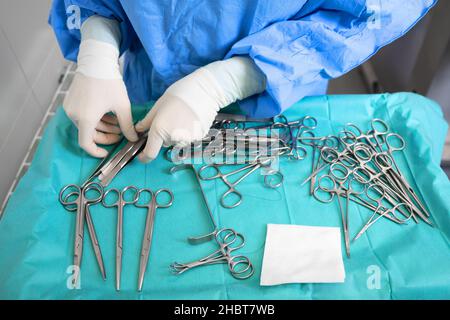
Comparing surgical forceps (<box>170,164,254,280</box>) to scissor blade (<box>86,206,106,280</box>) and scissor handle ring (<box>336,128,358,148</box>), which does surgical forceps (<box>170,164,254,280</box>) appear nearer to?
scissor blade (<box>86,206,106,280</box>)

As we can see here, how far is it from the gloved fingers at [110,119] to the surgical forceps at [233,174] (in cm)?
30

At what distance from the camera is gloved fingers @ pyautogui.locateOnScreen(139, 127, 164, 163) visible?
105 cm

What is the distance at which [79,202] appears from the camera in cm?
104

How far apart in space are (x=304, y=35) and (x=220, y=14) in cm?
22

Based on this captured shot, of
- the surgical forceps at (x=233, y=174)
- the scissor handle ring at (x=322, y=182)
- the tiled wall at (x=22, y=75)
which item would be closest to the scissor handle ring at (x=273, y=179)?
the surgical forceps at (x=233, y=174)

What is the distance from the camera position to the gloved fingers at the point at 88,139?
1086mm

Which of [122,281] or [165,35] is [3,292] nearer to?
[122,281]

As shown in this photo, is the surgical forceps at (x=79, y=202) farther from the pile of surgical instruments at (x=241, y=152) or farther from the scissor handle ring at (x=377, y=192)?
the scissor handle ring at (x=377, y=192)

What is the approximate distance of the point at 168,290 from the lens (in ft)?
3.01

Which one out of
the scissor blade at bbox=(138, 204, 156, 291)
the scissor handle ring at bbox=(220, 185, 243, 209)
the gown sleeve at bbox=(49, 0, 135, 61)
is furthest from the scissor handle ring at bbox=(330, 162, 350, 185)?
the gown sleeve at bbox=(49, 0, 135, 61)

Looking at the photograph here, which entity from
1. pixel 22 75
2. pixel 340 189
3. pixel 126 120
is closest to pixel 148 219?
pixel 126 120

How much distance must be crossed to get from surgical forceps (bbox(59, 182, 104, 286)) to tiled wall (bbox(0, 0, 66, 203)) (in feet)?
2.12

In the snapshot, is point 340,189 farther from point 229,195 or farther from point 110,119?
point 110,119

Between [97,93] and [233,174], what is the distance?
0.43m
